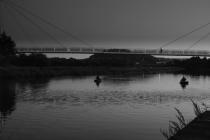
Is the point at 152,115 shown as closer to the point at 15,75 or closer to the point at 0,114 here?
the point at 0,114

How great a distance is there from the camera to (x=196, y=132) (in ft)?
53.2

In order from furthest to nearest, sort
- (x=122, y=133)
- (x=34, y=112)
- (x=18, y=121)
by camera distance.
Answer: (x=34, y=112), (x=18, y=121), (x=122, y=133)

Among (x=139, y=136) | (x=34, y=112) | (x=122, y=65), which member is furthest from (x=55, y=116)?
(x=122, y=65)

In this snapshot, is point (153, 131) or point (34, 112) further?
point (34, 112)

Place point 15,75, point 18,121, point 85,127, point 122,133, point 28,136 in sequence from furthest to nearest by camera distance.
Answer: point 15,75 < point 18,121 < point 85,127 < point 122,133 < point 28,136

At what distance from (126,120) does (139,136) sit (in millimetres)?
6248

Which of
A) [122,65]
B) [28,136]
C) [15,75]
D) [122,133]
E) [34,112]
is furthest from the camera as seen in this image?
[122,65]

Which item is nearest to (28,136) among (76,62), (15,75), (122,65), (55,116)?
(55,116)

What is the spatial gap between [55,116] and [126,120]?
552 centimetres

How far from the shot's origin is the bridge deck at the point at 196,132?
15.1 meters

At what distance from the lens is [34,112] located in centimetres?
3244

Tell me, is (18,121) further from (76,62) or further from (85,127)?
(76,62)

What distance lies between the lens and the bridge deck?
15062 millimetres

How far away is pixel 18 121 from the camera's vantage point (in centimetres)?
2758
